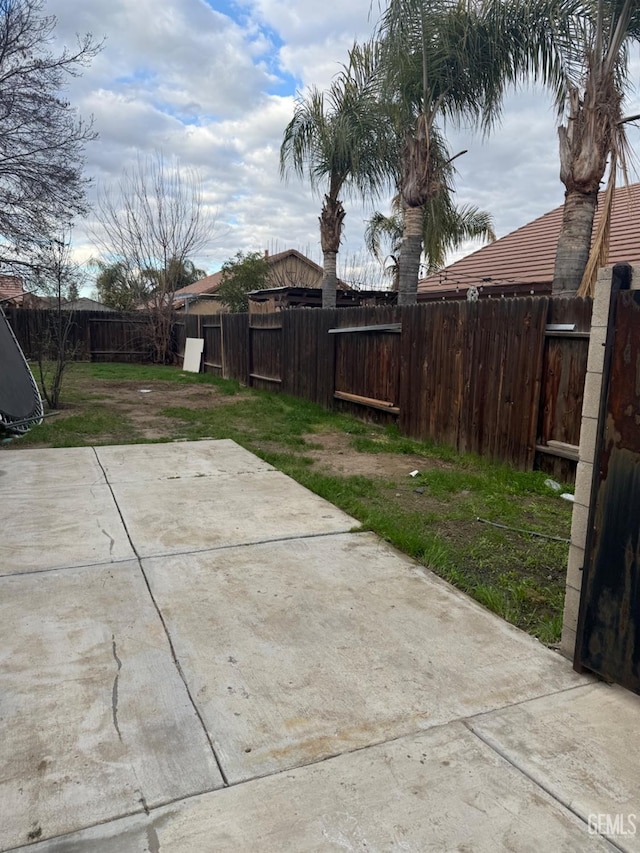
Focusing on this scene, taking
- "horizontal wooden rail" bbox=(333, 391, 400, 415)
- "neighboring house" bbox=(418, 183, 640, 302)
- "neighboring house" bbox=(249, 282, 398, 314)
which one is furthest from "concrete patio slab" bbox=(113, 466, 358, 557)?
"neighboring house" bbox=(249, 282, 398, 314)

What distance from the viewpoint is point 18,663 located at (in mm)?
2553

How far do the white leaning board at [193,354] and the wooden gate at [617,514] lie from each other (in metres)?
16.4

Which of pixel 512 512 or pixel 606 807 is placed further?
pixel 512 512

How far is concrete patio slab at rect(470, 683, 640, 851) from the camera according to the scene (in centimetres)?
181

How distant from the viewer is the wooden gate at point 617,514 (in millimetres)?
2291

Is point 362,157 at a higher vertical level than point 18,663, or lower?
higher

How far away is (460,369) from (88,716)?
545cm

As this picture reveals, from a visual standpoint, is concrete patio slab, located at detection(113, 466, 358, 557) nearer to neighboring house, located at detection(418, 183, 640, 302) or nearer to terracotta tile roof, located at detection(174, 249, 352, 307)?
neighboring house, located at detection(418, 183, 640, 302)

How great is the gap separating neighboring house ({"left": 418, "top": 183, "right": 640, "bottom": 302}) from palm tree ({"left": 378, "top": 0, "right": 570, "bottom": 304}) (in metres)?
3.56

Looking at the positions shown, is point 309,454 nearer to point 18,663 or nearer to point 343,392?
point 343,392

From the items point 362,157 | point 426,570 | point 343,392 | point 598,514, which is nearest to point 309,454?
point 343,392

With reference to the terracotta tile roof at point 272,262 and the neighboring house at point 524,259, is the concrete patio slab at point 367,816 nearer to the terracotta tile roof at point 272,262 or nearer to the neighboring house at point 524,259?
the neighboring house at point 524,259

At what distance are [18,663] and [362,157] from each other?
1170 centimetres

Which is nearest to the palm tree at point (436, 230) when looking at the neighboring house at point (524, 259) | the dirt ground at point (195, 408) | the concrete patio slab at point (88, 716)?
the neighboring house at point (524, 259)
